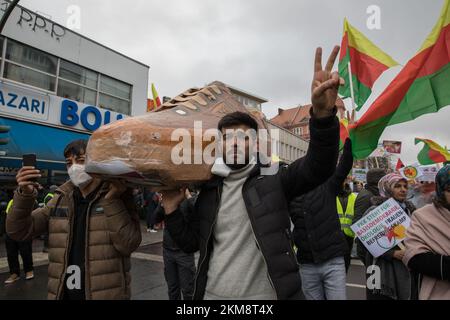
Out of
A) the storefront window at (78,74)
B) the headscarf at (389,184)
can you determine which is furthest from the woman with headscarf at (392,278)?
the storefront window at (78,74)

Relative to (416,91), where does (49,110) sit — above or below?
above

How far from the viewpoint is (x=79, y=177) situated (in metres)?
2.21

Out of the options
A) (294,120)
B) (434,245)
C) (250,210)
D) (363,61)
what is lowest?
(434,245)

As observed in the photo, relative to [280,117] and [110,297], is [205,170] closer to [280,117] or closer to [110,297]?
[110,297]

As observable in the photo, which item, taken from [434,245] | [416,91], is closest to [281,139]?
[416,91]

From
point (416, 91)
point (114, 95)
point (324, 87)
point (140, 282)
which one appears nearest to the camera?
point (324, 87)

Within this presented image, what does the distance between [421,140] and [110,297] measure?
8859 mm

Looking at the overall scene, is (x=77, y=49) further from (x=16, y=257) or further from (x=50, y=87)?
(x=16, y=257)

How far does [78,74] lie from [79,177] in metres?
12.3

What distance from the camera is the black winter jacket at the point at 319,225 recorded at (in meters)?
2.95

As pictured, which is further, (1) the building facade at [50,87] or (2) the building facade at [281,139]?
(1) the building facade at [50,87]

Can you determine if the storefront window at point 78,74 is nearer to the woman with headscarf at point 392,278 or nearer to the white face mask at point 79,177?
the white face mask at point 79,177

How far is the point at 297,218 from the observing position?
311 centimetres

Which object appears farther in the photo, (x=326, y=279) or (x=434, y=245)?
(x=326, y=279)
